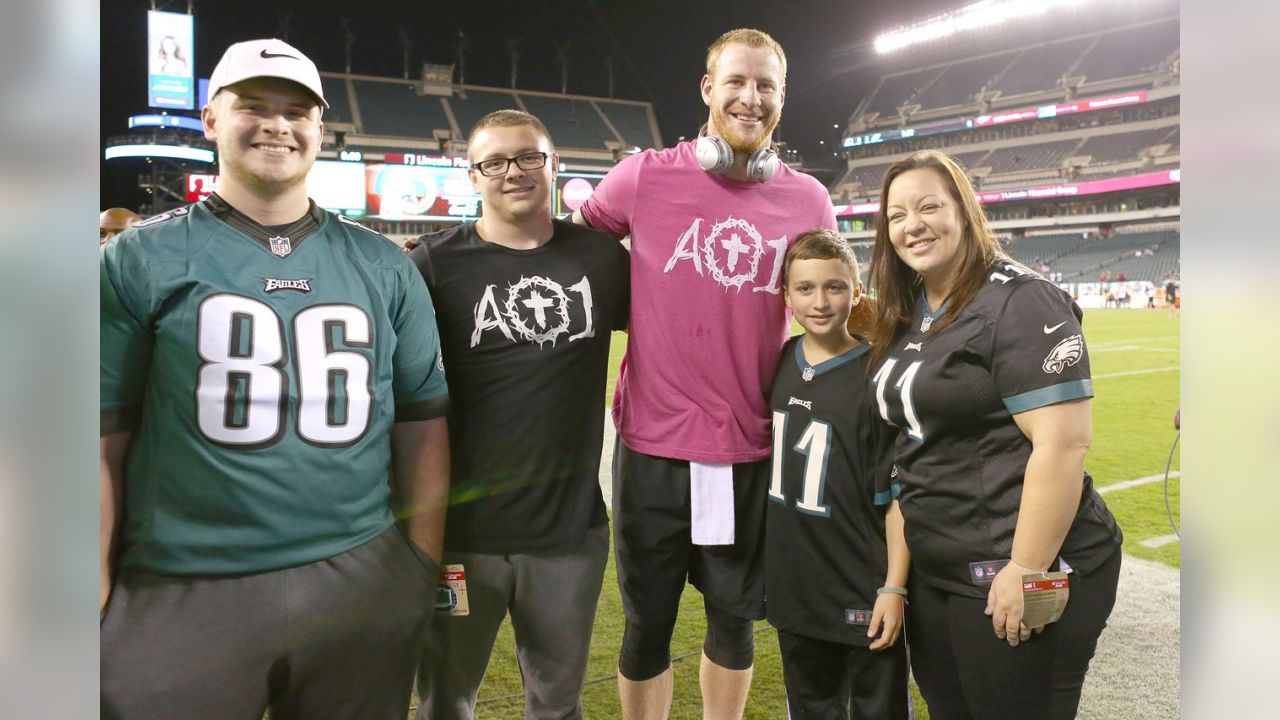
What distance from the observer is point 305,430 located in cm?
A: 159

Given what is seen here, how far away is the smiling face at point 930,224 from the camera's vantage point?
6.28 ft

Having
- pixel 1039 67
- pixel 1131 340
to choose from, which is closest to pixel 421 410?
pixel 1131 340

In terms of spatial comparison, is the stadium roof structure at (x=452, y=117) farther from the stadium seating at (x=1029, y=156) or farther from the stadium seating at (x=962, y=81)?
the stadium seating at (x=1029, y=156)

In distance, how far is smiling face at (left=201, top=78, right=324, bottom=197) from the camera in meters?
1.62

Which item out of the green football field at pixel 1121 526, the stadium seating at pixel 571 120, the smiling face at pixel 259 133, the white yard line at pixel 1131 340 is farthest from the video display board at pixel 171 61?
the smiling face at pixel 259 133

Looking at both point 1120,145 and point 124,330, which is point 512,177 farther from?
point 1120,145

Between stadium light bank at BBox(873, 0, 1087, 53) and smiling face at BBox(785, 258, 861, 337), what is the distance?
1581 inches

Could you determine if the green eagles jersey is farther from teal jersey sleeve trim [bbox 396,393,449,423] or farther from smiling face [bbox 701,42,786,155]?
smiling face [bbox 701,42,786,155]

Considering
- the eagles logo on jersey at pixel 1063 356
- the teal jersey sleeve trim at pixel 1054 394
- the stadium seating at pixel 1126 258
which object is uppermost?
the stadium seating at pixel 1126 258

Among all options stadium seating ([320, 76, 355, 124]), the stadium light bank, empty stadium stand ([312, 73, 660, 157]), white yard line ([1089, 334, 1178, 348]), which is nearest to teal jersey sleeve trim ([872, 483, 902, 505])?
white yard line ([1089, 334, 1178, 348])

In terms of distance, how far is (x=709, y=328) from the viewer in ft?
7.86

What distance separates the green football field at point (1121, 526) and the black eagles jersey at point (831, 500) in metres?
0.91
